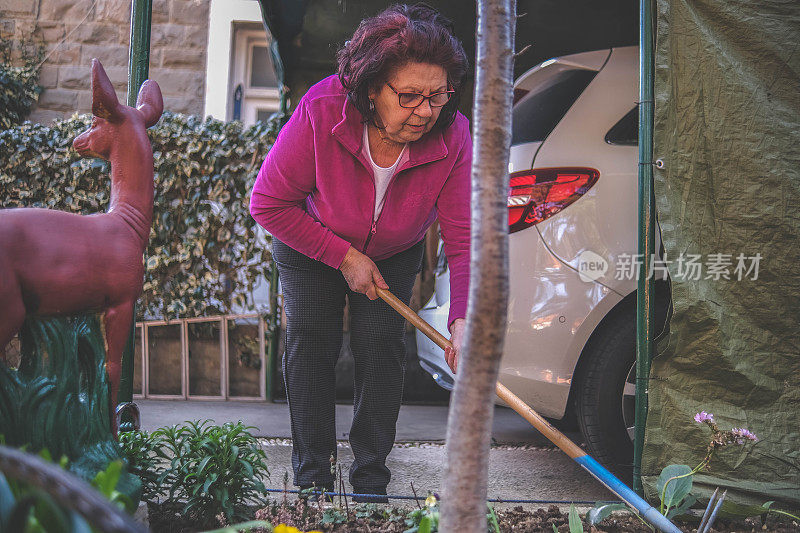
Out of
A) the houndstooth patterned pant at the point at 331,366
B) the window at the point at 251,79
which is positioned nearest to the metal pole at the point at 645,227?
the houndstooth patterned pant at the point at 331,366

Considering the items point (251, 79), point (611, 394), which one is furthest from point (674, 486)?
point (251, 79)

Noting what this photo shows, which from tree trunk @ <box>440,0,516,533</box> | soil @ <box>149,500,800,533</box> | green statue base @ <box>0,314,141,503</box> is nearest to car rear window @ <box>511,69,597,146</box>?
soil @ <box>149,500,800,533</box>

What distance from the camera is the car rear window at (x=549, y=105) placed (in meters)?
2.80

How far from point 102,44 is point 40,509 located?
5390 millimetres

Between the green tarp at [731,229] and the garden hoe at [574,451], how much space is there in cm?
48

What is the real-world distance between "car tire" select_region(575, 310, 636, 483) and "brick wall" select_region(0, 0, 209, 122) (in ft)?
13.8

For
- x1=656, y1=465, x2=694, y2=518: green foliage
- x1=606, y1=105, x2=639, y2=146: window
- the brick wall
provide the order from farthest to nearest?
the brick wall, x1=606, y1=105, x2=639, y2=146: window, x1=656, y1=465, x2=694, y2=518: green foliage

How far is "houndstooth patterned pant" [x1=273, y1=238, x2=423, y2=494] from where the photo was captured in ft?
7.52

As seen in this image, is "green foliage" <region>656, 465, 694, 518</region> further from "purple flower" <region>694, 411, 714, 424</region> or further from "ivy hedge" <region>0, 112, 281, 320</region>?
"ivy hedge" <region>0, 112, 281, 320</region>

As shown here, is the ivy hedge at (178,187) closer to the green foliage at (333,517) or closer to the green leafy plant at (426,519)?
the green foliage at (333,517)

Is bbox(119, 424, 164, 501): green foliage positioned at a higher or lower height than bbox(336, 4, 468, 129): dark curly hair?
lower

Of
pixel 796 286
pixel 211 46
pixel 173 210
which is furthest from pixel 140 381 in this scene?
pixel 796 286

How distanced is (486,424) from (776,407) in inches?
63.2
